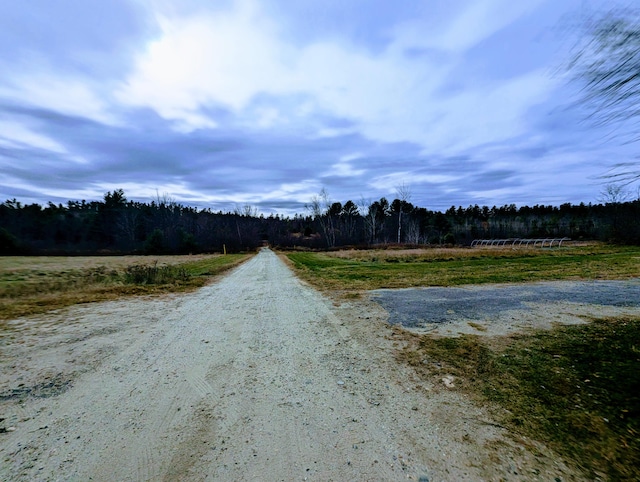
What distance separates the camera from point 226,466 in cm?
222

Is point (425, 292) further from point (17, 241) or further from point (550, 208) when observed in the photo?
point (550, 208)

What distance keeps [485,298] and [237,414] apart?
7.85 m

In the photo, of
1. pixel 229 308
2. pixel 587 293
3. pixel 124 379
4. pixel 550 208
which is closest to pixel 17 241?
pixel 229 308

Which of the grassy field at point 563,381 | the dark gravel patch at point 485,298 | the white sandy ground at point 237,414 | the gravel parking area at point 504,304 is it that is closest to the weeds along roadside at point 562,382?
the grassy field at point 563,381

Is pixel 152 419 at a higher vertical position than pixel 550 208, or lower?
lower

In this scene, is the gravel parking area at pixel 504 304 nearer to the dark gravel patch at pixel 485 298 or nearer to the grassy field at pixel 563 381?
the dark gravel patch at pixel 485 298

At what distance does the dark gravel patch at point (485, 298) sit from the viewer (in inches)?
264

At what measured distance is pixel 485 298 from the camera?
834 cm

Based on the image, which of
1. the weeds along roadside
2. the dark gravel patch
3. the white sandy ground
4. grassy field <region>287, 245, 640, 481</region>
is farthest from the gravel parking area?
the white sandy ground

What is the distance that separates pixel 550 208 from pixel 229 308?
140 metres

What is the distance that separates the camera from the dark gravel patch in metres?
6.70

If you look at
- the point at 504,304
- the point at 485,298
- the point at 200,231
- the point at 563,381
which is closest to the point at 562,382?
the point at 563,381

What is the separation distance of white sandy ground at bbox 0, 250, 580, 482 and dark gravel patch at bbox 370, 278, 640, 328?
1.99 meters

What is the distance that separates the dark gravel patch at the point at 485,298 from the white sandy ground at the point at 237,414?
1991mm
